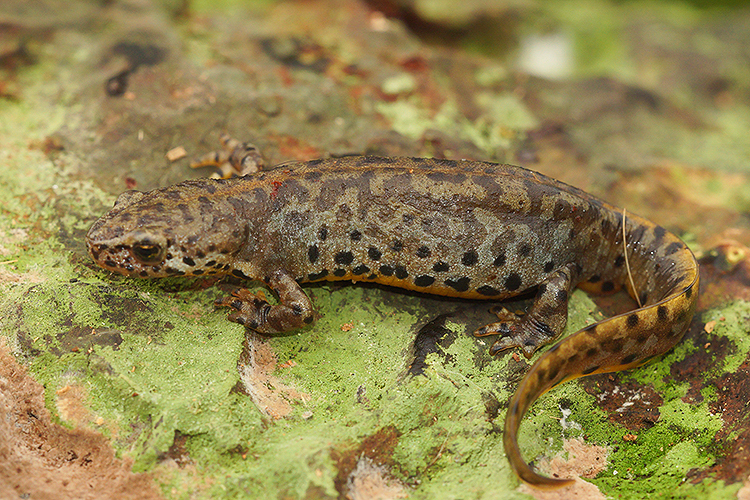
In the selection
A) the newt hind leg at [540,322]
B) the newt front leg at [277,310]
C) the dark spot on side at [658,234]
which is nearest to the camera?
the newt front leg at [277,310]

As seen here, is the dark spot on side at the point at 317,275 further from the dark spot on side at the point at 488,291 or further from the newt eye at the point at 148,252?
the dark spot on side at the point at 488,291

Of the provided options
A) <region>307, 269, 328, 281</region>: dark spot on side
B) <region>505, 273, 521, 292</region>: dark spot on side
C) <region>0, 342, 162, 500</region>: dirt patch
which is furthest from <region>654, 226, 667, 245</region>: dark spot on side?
<region>0, 342, 162, 500</region>: dirt patch

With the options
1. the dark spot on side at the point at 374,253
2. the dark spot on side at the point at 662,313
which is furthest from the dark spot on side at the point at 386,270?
the dark spot on side at the point at 662,313

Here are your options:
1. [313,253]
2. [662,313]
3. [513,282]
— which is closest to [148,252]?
[313,253]

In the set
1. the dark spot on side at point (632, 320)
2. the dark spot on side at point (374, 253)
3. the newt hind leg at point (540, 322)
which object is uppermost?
the dark spot on side at point (632, 320)

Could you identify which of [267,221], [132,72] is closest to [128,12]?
[132,72]

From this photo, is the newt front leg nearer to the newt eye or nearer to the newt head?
the newt head

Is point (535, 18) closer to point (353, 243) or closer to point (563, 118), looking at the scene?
point (563, 118)

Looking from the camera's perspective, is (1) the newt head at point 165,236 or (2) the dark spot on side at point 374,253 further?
(2) the dark spot on side at point 374,253
